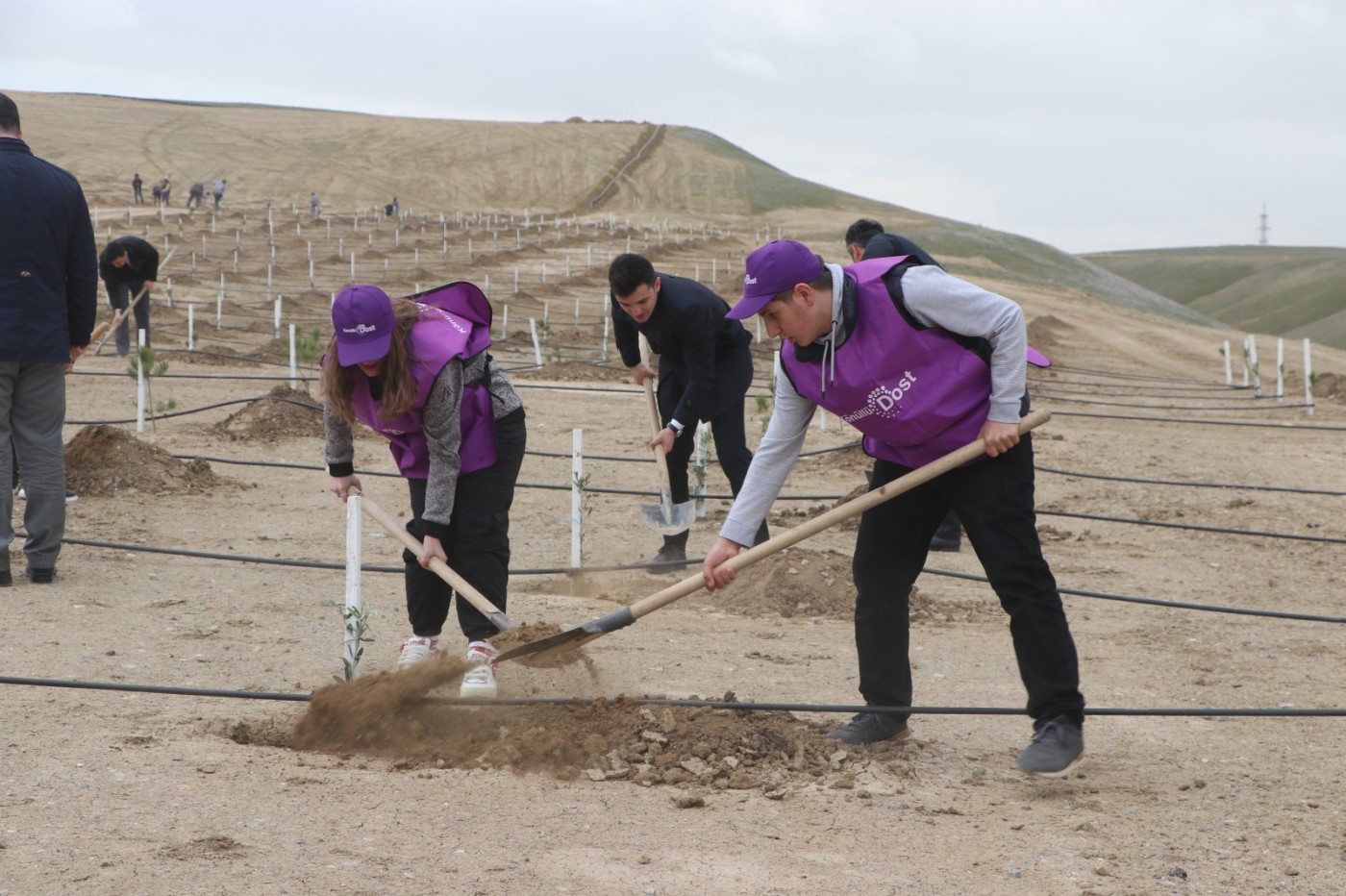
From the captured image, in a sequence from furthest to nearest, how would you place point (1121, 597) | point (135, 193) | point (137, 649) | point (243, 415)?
1. point (135, 193)
2. point (243, 415)
3. point (1121, 597)
4. point (137, 649)

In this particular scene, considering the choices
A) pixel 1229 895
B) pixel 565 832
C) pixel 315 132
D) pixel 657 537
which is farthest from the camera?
pixel 315 132

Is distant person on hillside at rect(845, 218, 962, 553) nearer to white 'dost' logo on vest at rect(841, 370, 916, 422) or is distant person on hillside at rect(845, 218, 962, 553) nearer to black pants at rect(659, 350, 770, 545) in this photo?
black pants at rect(659, 350, 770, 545)

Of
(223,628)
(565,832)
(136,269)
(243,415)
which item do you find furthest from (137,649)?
(136,269)

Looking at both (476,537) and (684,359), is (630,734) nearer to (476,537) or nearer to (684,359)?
(476,537)

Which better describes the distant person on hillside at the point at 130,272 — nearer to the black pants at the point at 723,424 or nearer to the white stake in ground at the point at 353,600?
the black pants at the point at 723,424

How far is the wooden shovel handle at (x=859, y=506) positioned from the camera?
11.9ft

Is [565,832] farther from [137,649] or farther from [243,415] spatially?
[243,415]

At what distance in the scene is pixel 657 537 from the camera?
317 inches

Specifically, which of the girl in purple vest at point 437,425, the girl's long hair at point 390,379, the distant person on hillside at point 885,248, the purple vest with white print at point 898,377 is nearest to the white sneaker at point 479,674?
the girl in purple vest at point 437,425

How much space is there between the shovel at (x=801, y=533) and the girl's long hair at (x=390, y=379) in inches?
35.1

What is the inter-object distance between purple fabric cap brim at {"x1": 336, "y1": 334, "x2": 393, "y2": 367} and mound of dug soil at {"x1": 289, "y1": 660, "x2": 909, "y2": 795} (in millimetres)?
1029

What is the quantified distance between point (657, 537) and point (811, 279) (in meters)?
4.66

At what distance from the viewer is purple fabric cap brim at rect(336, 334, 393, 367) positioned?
385 centimetres

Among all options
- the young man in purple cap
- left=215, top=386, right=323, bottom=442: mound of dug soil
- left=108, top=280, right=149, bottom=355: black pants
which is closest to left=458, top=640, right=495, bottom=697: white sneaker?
the young man in purple cap
